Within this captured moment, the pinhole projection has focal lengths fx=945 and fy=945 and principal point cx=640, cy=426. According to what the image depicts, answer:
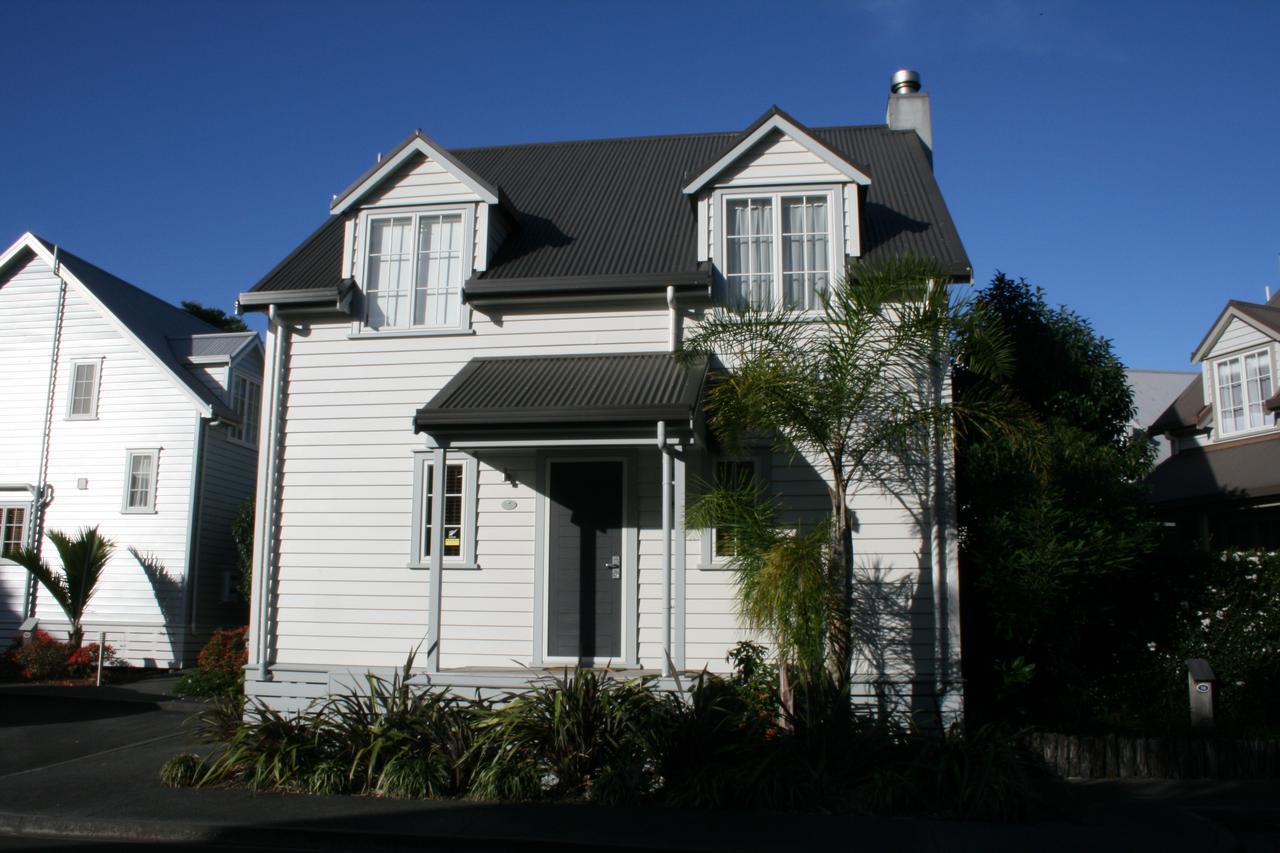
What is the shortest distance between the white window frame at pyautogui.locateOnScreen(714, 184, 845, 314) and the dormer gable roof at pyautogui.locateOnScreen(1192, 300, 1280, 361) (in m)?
11.8

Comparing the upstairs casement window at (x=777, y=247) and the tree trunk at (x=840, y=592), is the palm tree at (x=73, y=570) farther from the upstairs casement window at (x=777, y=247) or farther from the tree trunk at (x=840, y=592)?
the tree trunk at (x=840, y=592)

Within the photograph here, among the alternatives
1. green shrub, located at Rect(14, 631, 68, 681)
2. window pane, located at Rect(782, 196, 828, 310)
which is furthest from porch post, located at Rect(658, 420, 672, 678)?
green shrub, located at Rect(14, 631, 68, 681)

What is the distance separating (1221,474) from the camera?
1817 cm

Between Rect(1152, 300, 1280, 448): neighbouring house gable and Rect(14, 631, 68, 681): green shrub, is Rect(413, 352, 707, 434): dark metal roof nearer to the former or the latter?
Rect(14, 631, 68, 681): green shrub

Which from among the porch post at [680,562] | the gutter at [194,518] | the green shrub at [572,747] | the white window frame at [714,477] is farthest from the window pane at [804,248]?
the gutter at [194,518]

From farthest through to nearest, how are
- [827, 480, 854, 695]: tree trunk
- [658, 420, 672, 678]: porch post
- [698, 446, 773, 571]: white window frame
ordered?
1. [698, 446, 773, 571]: white window frame
2. [658, 420, 672, 678]: porch post
3. [827, 480, 854, 695]: tree trunk

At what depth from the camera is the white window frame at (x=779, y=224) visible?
1138cm

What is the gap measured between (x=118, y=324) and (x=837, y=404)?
1559 cm

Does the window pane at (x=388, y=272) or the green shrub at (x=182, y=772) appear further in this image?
the window pane at (x=388, y=272)

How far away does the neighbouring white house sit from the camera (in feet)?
57.0

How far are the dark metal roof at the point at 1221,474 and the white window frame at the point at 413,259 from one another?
13.8m

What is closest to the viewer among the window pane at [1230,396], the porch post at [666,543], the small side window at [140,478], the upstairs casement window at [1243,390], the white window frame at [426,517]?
the porch post at [666,543]

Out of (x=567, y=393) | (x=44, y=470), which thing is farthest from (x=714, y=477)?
(x=44, y=470)

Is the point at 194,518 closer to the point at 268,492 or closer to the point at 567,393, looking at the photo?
the point at 268,492
